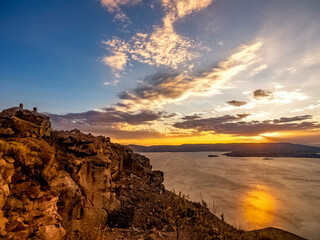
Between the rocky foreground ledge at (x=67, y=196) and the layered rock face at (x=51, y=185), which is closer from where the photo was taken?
the layered rock face at (x=51, y=185)

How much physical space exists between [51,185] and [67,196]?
0.90 m

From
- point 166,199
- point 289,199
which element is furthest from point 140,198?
point 289,199

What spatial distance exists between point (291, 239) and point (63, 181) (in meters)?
19.0

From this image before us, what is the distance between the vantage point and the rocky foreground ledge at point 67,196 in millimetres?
5051

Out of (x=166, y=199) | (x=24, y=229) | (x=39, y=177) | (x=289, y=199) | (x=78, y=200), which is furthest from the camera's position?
(x=289, y=199)

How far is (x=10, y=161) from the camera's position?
5.13m

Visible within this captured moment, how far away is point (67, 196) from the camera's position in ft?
21.6

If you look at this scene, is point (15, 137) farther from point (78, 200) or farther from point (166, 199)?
point (166, 199)

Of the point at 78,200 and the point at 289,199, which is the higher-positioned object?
the point at 78,200

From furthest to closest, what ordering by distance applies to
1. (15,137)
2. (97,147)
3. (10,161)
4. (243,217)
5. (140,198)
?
(243,217)
(140,198)
(97,147)
(15,137)
(10,161)

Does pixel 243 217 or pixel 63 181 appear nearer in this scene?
pixel 63 181

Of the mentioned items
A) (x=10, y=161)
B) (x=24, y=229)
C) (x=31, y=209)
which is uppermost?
(x=10, y=161)

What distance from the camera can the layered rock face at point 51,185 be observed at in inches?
195

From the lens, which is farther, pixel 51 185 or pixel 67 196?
pixel 67 196
